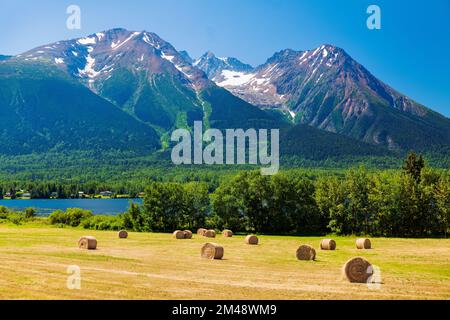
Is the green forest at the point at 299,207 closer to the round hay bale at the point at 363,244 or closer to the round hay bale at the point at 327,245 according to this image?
the round hay bale at the point at 363,244

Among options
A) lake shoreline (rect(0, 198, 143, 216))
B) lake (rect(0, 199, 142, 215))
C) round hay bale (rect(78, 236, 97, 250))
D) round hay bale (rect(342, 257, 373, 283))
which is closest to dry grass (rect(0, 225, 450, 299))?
round hay bale (rect(342, 257, 373, 283))

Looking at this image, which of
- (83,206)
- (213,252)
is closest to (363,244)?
(213,252)

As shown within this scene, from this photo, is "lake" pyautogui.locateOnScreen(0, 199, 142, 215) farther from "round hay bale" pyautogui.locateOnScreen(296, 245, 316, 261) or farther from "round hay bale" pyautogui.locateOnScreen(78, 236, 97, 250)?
"round hay bale" pyautogui.locateOnScreen(296, 245, 316, 261)

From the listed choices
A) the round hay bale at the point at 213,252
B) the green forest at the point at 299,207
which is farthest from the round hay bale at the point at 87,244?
the green forest at the point at 299,207

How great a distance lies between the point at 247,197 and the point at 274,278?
49164 mm

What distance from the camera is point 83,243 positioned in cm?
3828

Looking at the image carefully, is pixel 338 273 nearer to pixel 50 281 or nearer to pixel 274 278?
pixel 274 278

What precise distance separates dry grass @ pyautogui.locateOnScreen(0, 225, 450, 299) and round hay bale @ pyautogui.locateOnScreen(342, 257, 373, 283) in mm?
493

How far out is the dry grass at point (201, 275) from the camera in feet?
65.1

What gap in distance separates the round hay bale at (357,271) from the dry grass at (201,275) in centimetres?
49
